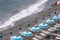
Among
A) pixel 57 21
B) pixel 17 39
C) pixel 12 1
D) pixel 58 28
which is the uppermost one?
pixel 12 1

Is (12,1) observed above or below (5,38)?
above

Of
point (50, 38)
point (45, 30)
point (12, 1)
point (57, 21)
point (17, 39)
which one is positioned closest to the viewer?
point (17, 39)

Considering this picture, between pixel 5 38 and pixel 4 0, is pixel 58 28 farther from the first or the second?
pixel 4 0

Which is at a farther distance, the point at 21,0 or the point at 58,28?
the point at 21,0

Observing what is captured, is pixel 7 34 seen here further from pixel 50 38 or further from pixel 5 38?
pixel 50 38

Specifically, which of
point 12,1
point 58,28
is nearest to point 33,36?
point 58,28

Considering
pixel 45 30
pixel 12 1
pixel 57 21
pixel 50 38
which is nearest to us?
pixel 50 38

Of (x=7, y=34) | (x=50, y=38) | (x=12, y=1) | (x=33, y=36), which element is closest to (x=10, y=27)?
(x=7, y=34)

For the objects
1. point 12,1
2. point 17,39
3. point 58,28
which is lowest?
point 17,39

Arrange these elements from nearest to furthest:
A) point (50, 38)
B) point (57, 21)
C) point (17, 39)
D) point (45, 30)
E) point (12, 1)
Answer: point (17, 39) < point (50, 38) < point (45, 30) < point (57, 21) < point (12, 1)
